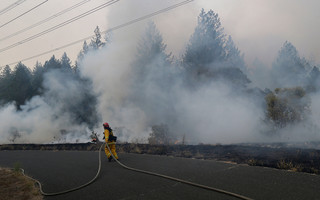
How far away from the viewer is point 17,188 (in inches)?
251

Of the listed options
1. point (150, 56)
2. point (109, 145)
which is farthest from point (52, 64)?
point (109, 145)

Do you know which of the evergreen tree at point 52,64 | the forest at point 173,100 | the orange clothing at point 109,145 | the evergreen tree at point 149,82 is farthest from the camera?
the evergreen tree at point 52,64

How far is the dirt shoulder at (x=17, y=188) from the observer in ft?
18.5

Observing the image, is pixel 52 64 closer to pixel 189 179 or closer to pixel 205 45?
pixel 205 45

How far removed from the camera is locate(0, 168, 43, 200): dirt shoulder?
5.64 m

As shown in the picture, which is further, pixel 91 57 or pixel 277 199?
pixel 91 57

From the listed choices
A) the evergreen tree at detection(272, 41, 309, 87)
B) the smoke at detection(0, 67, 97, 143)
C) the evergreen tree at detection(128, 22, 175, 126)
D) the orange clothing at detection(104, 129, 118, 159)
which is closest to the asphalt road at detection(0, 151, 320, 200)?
the orange clothing at detection(104, 129, 118, 159)

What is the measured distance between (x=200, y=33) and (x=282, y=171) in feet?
82.1

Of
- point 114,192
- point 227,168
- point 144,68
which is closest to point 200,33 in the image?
point 144,68

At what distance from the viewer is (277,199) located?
4.21m

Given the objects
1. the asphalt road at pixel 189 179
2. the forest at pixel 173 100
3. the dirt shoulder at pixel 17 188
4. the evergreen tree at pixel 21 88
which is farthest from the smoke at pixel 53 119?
the asphalt road at pixel 189 179

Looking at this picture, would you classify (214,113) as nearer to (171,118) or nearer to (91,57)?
(171,118)

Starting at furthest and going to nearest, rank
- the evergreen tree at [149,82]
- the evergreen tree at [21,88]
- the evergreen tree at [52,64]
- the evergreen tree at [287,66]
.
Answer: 1. the evergreen tree at [52,64]
2. the evergreen tree at [287,66]
3. the evergreen tree at [21,88]
4. the evergreen tree at [149,82]

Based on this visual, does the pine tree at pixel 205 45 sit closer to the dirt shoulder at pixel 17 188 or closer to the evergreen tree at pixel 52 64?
the dirt shoulder at pixel 17 188
